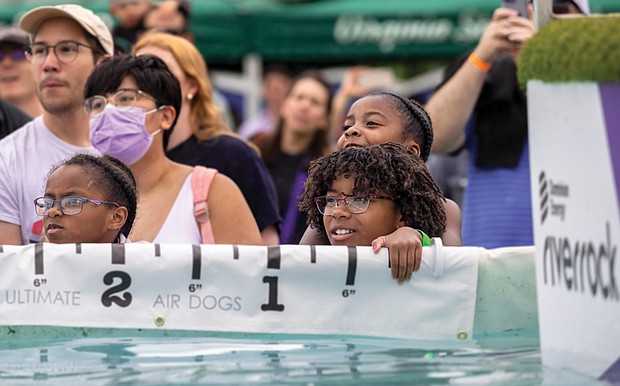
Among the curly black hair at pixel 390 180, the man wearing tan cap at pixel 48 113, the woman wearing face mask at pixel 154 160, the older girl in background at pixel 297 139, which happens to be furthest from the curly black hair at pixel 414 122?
the older girl in background at pixel 297 139

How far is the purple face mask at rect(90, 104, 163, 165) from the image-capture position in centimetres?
568

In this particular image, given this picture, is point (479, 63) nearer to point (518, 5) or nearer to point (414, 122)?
point (518, 5)

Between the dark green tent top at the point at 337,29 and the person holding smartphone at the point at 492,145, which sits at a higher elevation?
the dark green tent top at the point at 337,29

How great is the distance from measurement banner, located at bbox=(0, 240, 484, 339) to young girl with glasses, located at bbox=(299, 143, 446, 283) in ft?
1.51

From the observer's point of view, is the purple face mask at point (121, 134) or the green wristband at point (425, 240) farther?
the purple face mask at point (121, 134)

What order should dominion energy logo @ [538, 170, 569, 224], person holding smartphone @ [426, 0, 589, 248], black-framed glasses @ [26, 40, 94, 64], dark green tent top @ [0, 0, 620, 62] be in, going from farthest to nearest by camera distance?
1. dark green tent top @ [0, 0, 620, 62]
2. person holding smartphone @ [426, 0, 589, 248]
3. black-framed glasses @ [26, 40, 94, 64]
4. dominion energy logo @ [538, 170, 569, 224]

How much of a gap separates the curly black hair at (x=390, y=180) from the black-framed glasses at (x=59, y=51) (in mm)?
1920

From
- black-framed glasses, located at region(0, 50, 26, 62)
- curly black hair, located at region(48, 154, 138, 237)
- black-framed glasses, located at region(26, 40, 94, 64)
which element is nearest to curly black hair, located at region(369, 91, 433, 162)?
curly black hair, located at region(48, 154, 138, 237)

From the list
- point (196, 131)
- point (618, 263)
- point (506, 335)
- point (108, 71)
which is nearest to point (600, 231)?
point (618, 263)

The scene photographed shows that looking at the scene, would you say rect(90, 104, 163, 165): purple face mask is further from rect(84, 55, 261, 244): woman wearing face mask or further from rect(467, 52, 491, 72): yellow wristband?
rect(467, 52, 491, 72): yellow wristband

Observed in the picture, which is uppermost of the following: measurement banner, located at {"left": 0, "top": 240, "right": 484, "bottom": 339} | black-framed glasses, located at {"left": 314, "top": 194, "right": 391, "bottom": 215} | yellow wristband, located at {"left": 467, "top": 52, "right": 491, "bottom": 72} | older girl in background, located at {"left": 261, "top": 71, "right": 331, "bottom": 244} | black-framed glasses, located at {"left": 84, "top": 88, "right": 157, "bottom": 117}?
older girl in background, located at {"left": 261, "top": 71, "right": 331, "bottom": 244}

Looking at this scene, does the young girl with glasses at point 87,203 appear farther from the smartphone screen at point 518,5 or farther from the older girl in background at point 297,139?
the older girl in background at point 297,139

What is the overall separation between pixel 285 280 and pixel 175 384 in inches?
29.8

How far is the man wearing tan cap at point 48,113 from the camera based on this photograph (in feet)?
18.2
